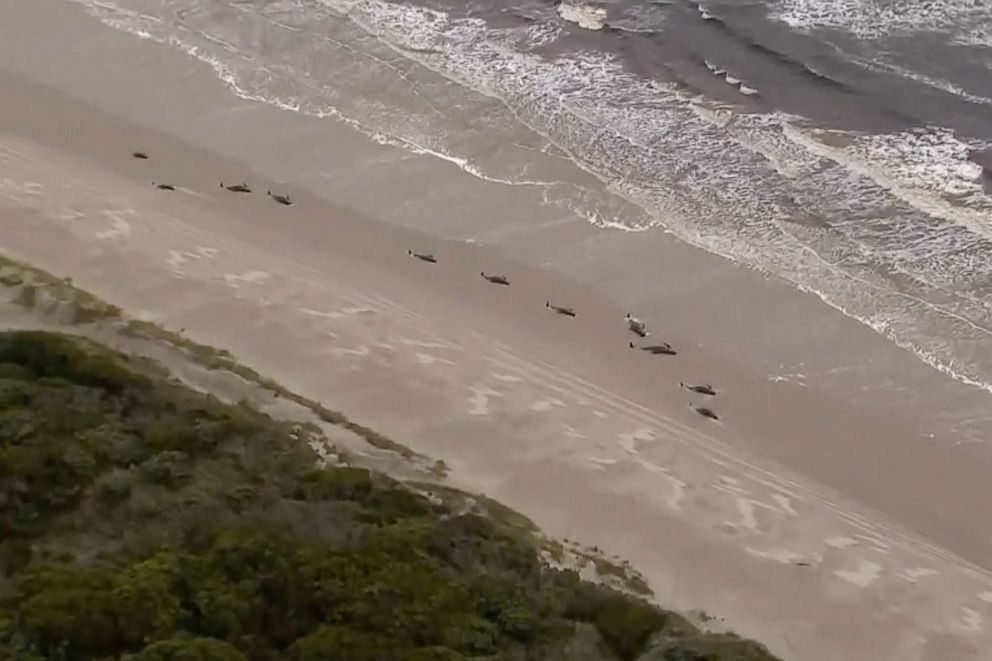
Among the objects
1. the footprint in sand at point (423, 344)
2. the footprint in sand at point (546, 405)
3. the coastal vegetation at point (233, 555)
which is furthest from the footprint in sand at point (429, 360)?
the coastal vegetation at point (233, 555)

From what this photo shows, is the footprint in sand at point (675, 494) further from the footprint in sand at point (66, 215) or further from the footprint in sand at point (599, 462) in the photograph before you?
the footprint in sand at point (66, 215)

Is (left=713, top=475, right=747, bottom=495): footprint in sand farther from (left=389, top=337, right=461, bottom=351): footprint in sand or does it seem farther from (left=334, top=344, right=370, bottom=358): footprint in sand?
(left=334, top=344, right=370, bottom=358): footprint in sand

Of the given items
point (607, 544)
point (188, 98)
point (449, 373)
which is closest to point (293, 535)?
point (607, 544)

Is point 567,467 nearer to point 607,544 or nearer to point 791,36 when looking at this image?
point 607,544

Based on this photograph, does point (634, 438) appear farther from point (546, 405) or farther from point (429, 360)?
point (429, 360)

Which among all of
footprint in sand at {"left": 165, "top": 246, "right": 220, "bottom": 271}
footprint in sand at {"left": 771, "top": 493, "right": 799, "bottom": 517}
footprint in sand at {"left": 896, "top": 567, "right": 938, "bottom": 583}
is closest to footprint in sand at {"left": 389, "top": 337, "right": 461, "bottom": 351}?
footprint in sand at {"left": 165, "top": 246, "right": 220, "bottom": 271}
